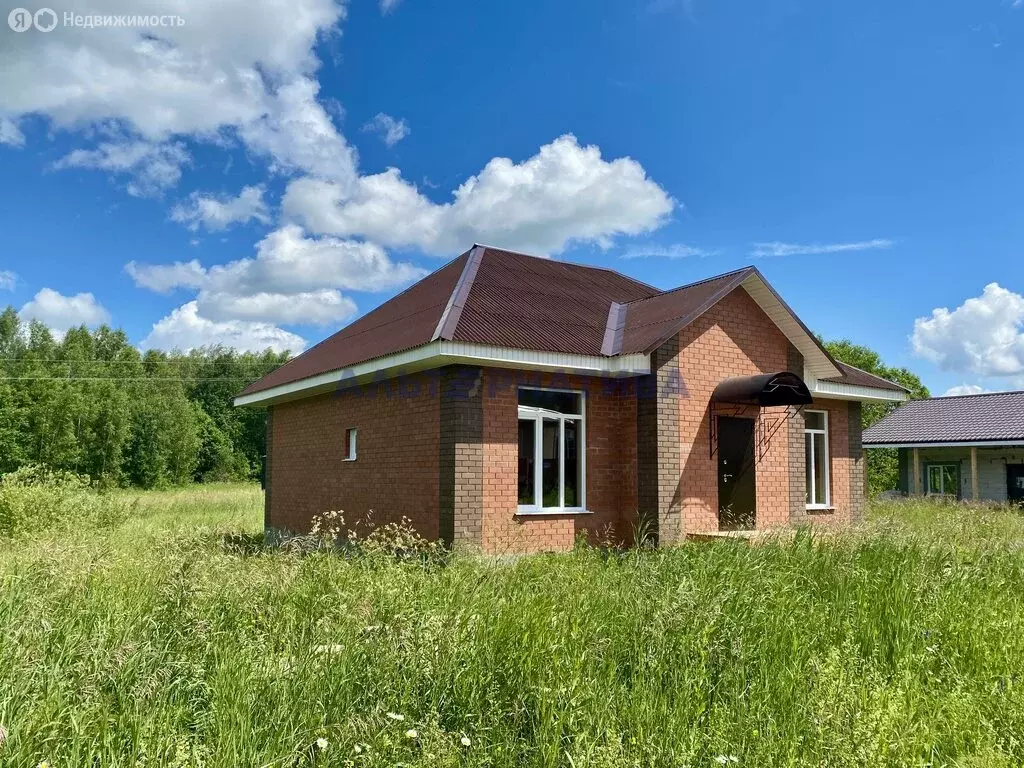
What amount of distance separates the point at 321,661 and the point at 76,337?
2024 inches

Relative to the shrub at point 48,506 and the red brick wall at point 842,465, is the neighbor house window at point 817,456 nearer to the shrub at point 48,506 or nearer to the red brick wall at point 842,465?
the red brick wall at point 842,465

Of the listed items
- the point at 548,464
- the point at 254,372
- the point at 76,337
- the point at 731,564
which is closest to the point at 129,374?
the point at 76,337

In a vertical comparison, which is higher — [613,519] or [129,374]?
[129,374]

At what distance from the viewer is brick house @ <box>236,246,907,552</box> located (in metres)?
9.72

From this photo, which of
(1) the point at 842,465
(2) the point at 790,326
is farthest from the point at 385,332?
(1) the point at 842,465

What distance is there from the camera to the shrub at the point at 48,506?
13.8 metres

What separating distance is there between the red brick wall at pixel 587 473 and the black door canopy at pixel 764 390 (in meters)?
1.43

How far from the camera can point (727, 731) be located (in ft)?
13.8

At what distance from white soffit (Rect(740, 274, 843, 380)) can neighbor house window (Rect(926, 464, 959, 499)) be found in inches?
641

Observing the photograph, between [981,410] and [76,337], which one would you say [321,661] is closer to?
[981,410]

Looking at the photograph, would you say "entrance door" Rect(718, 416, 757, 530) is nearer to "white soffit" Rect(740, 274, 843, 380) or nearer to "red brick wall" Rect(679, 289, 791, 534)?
"red brick wall" Rect(679, 289, 791, 534)

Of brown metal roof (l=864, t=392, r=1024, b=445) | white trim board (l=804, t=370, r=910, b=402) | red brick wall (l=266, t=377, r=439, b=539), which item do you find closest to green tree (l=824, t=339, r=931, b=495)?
brown metal roof (l=864, t=392, r=1024, b=445)

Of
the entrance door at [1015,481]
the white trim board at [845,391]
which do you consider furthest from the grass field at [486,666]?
the entrance door at [1015,481]

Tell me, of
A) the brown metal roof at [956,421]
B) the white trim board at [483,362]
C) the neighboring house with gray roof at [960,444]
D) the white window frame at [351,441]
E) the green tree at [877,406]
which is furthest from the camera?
the green tree at [877,406]
